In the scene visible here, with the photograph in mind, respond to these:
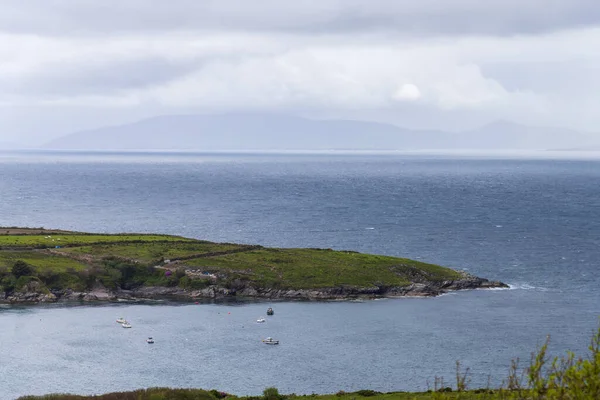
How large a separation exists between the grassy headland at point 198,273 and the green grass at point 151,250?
0.19 meters

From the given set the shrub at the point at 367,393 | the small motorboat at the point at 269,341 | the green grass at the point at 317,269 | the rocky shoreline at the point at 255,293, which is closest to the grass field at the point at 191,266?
the green grass at the point at 317,269

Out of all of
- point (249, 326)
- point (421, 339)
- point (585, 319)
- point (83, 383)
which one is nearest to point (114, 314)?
point (249, 326)

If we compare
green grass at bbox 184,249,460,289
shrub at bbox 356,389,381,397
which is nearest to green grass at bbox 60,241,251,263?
green grass at bbox 184,249,460,289

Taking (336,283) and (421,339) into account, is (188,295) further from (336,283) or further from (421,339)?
(421,339)

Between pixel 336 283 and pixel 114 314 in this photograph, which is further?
pixel 336 283

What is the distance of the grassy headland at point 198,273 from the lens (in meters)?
140

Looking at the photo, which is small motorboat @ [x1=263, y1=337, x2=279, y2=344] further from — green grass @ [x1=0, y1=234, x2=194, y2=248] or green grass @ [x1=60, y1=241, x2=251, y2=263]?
green grass @ [x1=0, y1=234, x2=194, y2=248]

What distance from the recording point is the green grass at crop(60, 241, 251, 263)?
156625 millimetres

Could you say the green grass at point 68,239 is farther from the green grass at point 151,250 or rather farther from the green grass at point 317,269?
the green grass at point 317,269

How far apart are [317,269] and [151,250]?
33503 millimetres

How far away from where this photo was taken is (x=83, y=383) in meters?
92.6

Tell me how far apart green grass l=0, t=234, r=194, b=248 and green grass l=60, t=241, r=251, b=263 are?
5.23 meters

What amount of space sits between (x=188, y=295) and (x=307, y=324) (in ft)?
95.8

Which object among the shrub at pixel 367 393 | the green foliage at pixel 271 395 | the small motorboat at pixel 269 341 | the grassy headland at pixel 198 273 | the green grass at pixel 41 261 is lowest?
the small motorboat at pixel 269 341
